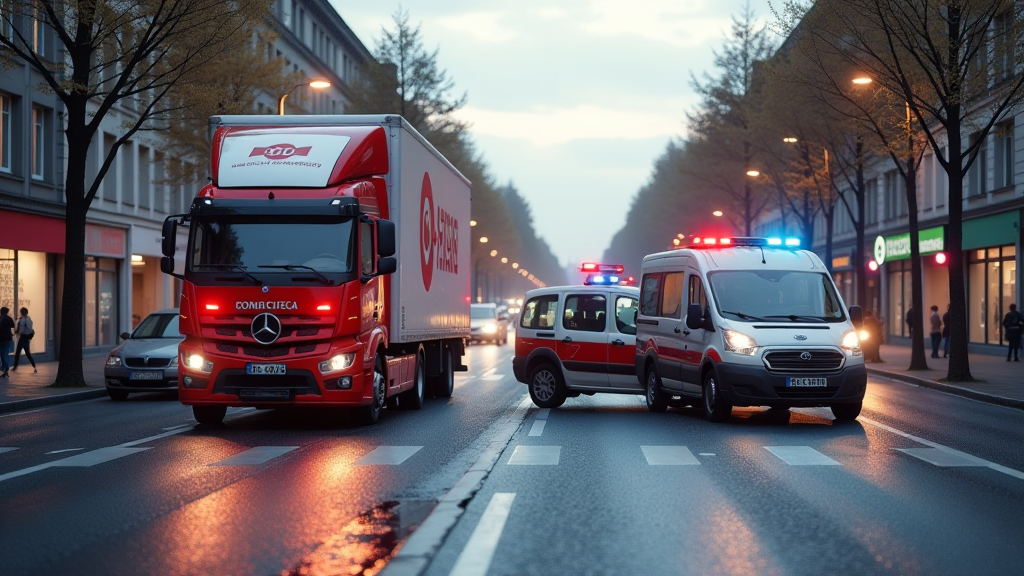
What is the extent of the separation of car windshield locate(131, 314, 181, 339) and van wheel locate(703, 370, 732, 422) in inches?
425

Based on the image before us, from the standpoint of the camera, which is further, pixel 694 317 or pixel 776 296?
pixel 776 296

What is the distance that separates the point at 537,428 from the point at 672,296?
3.30 m

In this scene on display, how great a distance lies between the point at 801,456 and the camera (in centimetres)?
1209

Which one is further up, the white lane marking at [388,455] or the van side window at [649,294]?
the van side window at [649,294]

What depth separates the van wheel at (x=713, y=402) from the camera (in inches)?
621

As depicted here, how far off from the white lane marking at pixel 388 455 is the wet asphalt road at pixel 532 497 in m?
0.04

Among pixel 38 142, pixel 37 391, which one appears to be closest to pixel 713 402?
pixel 37 391

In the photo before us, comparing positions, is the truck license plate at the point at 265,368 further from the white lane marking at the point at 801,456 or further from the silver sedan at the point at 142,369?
the silver sedan at the point at 142,369

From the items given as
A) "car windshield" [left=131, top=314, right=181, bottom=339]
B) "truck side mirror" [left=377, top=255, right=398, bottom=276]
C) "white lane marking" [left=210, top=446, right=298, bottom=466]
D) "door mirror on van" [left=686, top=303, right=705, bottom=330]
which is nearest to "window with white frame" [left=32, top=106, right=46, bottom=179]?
"car windshield" [left=131, top=314, right=181, bottom=339]

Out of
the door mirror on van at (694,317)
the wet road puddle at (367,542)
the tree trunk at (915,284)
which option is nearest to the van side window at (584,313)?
the door mirror on van at (694,317)

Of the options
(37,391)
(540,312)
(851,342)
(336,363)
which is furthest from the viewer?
(37,391)

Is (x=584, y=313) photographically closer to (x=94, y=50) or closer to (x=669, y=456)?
(x=669, y=456)

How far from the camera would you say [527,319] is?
19344 mm

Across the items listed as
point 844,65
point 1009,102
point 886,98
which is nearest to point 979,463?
point 1009,102
